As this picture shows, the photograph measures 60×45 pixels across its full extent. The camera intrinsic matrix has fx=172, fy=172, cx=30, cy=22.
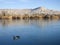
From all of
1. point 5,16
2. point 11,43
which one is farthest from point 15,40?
point 5,16

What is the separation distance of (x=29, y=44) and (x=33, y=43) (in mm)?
309

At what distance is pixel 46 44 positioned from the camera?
360 inches

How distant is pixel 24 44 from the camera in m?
9.17

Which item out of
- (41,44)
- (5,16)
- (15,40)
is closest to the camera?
(41,44)

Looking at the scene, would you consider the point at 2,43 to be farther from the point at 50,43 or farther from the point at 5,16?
the point at 5,16

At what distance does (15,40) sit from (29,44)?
1521 millimetres

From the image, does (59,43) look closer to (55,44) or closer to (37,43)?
(55,44)

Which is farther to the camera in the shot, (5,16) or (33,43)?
(5,16)

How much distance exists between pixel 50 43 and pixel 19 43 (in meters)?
1.69

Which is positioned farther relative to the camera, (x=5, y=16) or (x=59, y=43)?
(x=5, y=16)

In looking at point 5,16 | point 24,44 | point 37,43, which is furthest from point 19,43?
point 5,16

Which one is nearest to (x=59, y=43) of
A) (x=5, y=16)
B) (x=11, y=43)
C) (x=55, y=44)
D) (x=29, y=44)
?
(x=55, y=44)

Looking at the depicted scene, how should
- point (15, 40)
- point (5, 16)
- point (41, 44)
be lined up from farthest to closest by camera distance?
1. point (5, 16)
2. point (15, 40)
3. point (41, 44)

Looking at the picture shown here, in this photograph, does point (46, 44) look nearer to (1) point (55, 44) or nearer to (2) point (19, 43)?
(1) point (55, 44)
